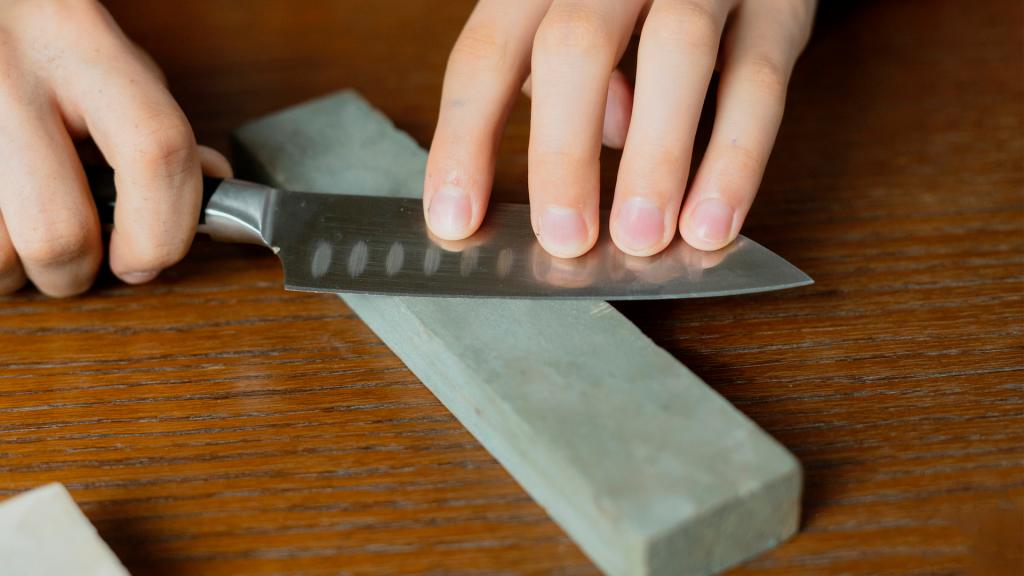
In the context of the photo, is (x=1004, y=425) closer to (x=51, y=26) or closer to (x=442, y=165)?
(x=442, y=165)

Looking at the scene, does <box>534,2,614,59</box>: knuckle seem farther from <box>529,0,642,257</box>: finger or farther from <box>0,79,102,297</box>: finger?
<box>0,79,102,297</box>: finger

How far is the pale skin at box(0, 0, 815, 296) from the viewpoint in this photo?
73 cm

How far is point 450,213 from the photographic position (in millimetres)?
756

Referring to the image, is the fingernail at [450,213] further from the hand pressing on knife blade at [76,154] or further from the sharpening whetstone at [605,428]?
the hand pressing on knife blade at [76,154]

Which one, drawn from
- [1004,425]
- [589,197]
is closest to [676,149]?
[589,197]

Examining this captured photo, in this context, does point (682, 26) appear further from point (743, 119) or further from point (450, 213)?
point (450, 213)

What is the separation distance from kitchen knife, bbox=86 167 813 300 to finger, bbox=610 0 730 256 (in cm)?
2

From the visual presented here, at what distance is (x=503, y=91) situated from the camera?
0.81 meters

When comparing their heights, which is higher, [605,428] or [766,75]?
[766,75]

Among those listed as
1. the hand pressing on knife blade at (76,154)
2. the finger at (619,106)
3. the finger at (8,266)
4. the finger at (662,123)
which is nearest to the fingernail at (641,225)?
the finger at (662,123)

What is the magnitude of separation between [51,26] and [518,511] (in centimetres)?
54

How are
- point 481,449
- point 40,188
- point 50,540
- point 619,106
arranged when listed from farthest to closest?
point 619,106 → point 40,188 → point 481,449 → point 50,540

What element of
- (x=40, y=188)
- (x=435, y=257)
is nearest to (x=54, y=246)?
(x=40, y=188)

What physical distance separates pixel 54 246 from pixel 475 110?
338 mm
